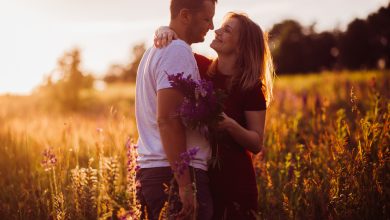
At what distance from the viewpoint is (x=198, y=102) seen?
250 cm

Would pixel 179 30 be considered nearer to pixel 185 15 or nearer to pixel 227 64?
pixel 185 15

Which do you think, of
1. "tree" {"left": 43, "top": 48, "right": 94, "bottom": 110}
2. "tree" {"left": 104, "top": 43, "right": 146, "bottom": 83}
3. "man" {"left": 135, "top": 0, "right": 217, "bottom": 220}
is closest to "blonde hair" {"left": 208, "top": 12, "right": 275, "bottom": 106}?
"man" {"left": 135, "top": 0, "right": 217, "bottom": 220}

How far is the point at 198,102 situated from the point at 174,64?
28 centimetres

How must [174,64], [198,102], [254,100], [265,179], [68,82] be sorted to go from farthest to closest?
[68,82] → [265,179] → [254,100] → [174,64] → [198,102]

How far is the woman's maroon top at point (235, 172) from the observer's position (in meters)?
3.08

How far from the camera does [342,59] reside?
42.2 m

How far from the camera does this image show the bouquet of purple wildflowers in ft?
8.16

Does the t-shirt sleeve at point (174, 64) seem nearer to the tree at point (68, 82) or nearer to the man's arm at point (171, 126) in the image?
the man's arm at point (171, 126)

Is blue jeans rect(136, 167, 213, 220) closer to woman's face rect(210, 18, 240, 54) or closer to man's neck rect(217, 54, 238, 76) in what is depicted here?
man's neck rect(217, 54, 238, 76)

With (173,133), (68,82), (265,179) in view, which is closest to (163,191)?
(173,133)

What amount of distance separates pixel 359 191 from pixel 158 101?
187 centimetres

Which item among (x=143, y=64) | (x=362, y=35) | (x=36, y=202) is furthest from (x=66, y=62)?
(x=362, y=35)

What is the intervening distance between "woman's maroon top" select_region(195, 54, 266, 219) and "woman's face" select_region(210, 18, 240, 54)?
36 centimetres

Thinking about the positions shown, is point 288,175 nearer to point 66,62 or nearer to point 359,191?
point 359,191
